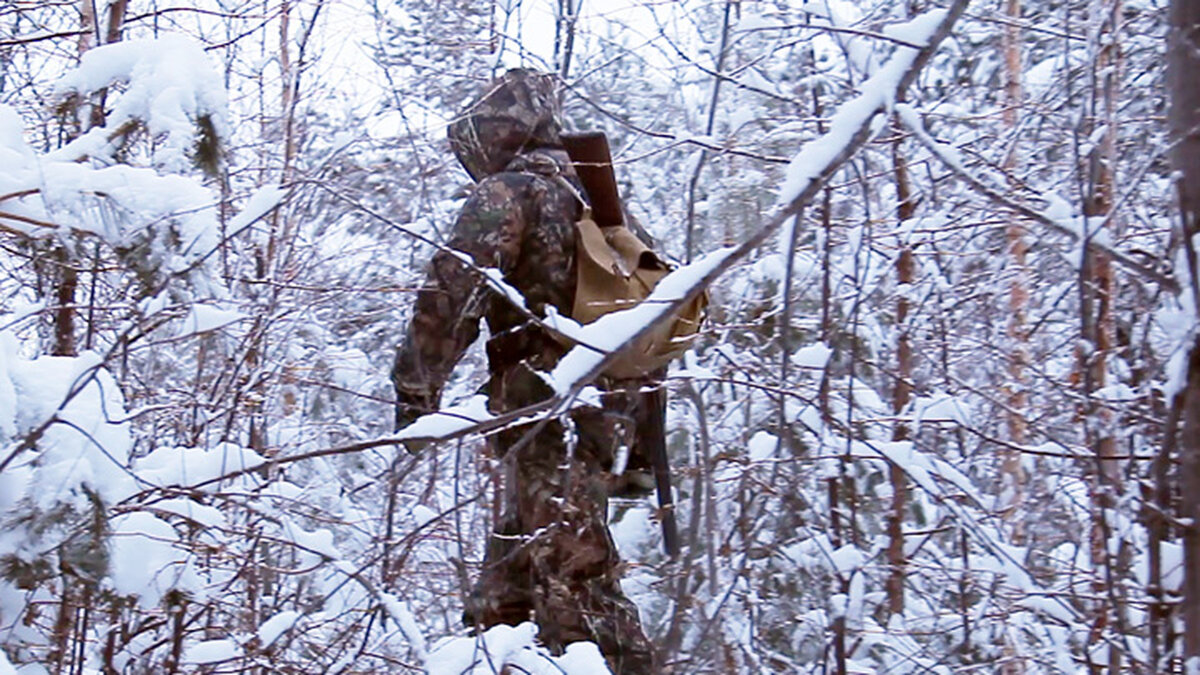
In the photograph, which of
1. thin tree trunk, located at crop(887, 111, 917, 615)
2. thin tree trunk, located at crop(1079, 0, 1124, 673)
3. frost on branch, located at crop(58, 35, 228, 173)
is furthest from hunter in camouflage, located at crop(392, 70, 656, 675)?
thin tree trunk, located at crop(1079, 0, 1124, 673)

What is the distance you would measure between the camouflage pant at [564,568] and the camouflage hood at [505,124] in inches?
29.7

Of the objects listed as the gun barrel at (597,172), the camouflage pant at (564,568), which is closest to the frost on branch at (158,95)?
the gun barrel at (597,172)

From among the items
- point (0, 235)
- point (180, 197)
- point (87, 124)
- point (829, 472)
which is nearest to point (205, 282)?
point (180, 197)

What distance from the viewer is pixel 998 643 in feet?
13.6

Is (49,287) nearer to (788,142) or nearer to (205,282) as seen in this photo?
(205,282)

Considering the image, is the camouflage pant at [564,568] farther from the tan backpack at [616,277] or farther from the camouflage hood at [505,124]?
the camouflage hood at [505,124]

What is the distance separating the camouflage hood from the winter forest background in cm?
18

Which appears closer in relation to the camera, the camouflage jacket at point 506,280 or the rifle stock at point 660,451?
the camouflage jacket at point 506,280

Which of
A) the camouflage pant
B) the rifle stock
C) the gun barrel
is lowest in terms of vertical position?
the camouflage pant

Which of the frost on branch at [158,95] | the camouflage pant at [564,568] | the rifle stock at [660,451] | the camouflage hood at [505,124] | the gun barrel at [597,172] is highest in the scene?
the camouflage hood at [505,124]

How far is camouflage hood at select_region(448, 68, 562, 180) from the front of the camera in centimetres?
349

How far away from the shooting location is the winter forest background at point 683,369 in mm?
2504

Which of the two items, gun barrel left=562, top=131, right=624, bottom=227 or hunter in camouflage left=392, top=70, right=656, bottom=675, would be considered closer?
hunter in camouflage left=392, top=70, right=656, bottom=675

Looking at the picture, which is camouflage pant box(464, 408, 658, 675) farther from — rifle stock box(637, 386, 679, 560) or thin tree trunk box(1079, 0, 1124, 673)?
thin tree trunk box(1079, 0, 1124, 673)
